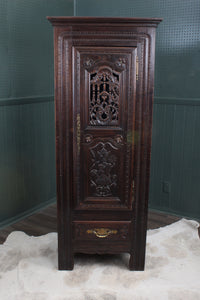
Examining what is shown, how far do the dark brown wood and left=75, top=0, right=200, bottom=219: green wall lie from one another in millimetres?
1214

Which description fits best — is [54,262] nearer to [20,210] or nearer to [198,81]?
[20,210]

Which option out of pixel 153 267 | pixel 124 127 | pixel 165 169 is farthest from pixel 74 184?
pixel 165 169

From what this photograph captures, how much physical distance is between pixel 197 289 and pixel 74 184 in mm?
1116

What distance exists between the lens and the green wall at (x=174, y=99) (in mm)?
3172

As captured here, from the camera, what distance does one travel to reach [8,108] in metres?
3.02

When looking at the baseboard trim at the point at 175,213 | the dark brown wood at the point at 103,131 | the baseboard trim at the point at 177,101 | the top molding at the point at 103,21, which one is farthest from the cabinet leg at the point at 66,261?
the baseboard trim at the point at 177,101

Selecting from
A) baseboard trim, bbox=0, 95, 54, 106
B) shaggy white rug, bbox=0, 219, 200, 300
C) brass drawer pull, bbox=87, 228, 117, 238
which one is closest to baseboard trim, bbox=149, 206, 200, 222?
shaggy white rug, bbox=0, 219, 200, 300

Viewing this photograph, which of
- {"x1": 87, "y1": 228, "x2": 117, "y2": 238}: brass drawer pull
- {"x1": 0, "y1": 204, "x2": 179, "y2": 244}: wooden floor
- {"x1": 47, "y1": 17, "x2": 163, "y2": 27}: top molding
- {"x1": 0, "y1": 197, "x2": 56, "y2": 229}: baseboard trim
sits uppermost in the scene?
{"x1": 47, "y1": 17, "x2": 163, "y2": 27}: top molding

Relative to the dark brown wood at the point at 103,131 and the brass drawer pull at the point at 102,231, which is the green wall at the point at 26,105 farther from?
the brass drawer pull at the point at 102,231

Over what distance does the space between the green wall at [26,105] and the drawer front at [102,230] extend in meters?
1.07

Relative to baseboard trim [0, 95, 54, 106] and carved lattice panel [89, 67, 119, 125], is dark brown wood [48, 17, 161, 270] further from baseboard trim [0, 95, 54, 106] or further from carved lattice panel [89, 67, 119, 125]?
baseboard trim [0, 95, 54, 106]

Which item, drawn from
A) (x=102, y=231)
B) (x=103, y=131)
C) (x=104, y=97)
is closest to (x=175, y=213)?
(x=102, y=231)

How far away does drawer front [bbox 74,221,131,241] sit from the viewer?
2371 millimetres

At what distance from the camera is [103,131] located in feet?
7.31
